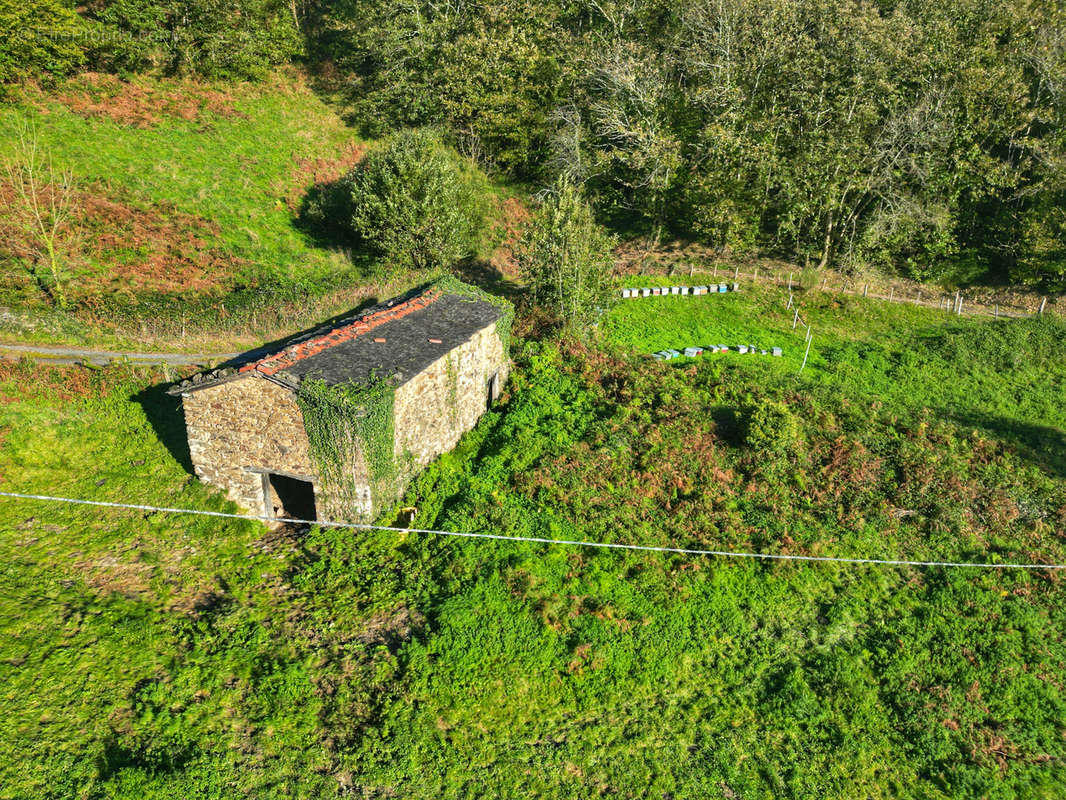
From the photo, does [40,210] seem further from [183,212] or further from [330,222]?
[330,222]

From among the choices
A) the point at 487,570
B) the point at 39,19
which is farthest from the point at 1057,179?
the point at 39,19

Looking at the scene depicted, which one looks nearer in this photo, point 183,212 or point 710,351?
point 710,351

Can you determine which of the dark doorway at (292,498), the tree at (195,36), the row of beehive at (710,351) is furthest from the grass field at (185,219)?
the row of beehive at (710,351)

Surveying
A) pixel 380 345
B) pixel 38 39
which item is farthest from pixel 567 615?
pixel 38 39

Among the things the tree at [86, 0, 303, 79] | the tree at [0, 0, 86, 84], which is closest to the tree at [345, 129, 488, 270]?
the tree at [86, 0, 303, 79]

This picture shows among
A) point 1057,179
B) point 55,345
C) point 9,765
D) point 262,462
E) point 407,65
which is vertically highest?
point 407,65

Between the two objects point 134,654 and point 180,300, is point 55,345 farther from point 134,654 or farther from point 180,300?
point 134,654
